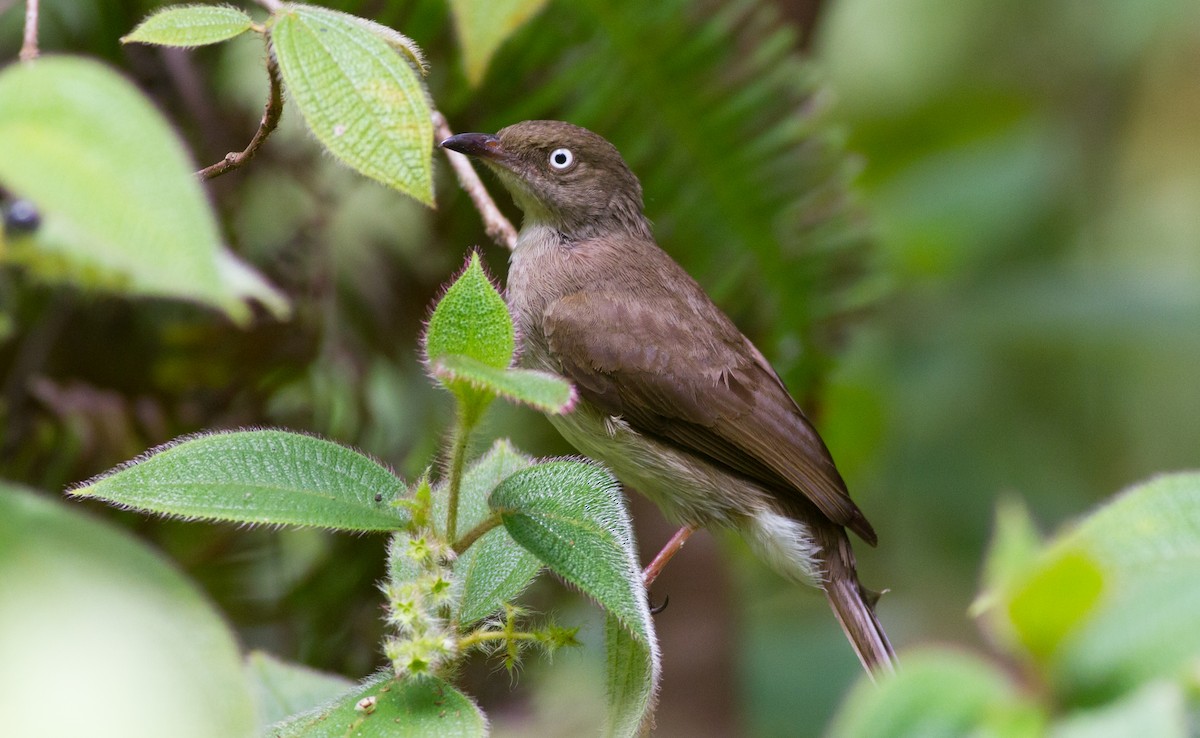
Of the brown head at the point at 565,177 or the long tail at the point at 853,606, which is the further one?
the brown head at the point at 565,177

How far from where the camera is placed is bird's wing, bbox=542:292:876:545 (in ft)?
9.58

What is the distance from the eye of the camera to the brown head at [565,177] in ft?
10.4

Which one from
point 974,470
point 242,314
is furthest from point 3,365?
point 974,470

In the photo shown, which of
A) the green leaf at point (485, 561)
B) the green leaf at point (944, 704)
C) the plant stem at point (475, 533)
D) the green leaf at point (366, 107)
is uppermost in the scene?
the green leaf at point (366, 107)

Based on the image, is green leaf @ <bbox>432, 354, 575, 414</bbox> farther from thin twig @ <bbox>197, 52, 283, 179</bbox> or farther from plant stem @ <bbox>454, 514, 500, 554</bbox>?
thin twig @ <bbox>197, 52, 283, 179</bbox>

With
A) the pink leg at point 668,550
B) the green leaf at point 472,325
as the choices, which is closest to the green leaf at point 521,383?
the green leaf at point 472,325

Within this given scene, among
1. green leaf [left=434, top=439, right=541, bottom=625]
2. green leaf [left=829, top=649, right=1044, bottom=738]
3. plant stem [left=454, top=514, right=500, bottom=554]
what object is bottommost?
green leaf [left=434, top=439, right=541, bottom=625]

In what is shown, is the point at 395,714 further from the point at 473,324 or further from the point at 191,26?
the point at 191,26

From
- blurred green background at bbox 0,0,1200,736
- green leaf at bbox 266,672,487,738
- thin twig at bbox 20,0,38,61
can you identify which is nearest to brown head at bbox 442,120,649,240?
blurred green background at bbox 0,0,1200,736

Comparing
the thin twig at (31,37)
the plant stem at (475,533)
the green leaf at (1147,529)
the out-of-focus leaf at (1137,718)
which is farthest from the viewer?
the plant stem at (475,533)

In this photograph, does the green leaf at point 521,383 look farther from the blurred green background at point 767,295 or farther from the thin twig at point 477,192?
the thin twig at point 477,192

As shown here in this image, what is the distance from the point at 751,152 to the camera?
3.54 meters

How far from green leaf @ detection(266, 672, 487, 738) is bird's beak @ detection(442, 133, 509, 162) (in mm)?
1599

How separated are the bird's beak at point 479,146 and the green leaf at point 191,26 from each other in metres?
1.39
